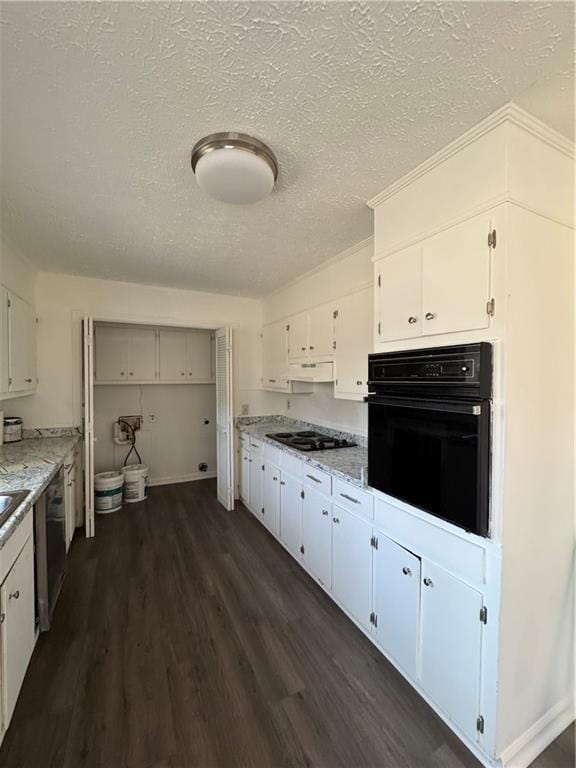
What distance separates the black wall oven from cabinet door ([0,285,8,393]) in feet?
8.09

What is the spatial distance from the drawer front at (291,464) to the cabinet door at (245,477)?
94cm

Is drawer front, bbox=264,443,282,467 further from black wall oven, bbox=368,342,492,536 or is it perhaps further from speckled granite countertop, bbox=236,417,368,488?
black wall oven, bbox=368,342,492,536

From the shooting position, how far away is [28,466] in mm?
2213

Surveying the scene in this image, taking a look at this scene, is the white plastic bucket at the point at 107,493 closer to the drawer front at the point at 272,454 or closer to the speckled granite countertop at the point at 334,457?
the speckled granite countertop at the point at 334,457

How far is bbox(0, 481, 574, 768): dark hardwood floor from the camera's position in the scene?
1346 millimetres

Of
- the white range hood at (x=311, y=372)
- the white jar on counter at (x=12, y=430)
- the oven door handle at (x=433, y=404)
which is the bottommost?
the white jar on counter at (x=12, y=430)

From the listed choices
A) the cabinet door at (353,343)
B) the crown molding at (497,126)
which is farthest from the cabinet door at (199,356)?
the crown molding at (497,126)

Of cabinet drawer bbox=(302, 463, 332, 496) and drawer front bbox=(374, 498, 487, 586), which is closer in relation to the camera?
drawer front bbox=(374, 498, 487, 586)

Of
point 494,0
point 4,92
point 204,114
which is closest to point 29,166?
point 4,92

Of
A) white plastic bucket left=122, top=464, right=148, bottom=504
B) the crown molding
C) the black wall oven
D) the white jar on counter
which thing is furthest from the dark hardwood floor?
the crown molding

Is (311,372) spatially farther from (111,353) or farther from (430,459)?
(111,353)

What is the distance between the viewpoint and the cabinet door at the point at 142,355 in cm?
439

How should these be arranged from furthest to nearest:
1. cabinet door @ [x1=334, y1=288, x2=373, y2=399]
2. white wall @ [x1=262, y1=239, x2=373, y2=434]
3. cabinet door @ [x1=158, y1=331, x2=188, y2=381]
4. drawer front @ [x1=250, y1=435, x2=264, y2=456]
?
cabinet door @ [x1=158, y1=331, x2=188, y2=381]
drawer front @ [x1=250, y1=435, x2=264, y2=456]
white wall @ [x1=262, y1=239, x2=373, y2=434]
cabinet door @ [x1=334, y1=288, x2=373, y2=399]

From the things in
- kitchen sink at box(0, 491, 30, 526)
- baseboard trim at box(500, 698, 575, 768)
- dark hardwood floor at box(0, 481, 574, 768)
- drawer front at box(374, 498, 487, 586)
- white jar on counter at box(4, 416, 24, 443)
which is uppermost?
white jar on counter at box(4, 416, 24, 443)
